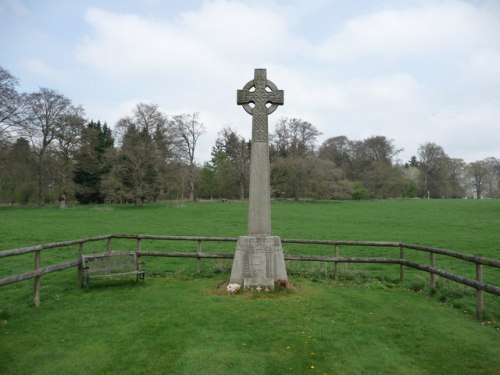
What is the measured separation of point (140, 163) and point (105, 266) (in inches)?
1408

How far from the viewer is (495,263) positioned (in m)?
6.65

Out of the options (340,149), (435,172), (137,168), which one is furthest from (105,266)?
Result: (435,172)

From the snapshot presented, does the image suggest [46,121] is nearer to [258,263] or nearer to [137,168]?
[137,168]

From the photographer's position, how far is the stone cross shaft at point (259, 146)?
8.75 metres

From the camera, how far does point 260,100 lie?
9.06 m

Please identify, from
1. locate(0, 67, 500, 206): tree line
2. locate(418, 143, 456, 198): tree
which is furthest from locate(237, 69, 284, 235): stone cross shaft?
locate(418, 143, 456, 198): tree

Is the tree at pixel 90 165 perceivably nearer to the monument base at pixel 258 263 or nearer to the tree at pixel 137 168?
the tree at pixel 137 168

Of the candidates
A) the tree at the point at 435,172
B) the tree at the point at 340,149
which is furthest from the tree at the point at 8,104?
the tree at the point at 435,172

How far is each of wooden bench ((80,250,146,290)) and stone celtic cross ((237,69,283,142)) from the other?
13.7 ft

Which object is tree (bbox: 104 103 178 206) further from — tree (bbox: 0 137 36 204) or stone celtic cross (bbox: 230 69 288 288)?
stone celtic cross (bbox: 230 69 288 288)

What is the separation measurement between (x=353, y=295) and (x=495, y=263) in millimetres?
2775

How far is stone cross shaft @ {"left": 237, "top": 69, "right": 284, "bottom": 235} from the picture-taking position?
8.75m

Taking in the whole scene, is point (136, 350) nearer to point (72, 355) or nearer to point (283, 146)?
point (72, 355)

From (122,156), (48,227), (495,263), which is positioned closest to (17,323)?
(495,263)
